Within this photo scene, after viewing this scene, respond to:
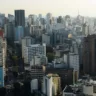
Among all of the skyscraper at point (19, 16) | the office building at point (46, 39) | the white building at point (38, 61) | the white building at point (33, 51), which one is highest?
the skyscraper at point (19, 16)

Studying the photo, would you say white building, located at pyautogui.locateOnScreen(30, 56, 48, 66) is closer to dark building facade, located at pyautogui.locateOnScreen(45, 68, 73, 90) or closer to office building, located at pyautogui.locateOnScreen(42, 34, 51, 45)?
dark building facade, located at pyautogui.locateOnScreen(45, 68, 73, 90)

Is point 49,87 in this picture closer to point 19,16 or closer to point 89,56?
point 89,56

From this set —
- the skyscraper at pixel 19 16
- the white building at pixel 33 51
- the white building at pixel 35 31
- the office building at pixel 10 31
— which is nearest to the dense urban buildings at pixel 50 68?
the white building at pixel 33 51

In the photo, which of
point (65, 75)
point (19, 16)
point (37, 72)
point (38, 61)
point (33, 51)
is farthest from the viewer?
point (19, 16)

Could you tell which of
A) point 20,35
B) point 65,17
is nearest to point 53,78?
point 20,35

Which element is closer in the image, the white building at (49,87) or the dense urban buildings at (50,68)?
the white building at (49,87)

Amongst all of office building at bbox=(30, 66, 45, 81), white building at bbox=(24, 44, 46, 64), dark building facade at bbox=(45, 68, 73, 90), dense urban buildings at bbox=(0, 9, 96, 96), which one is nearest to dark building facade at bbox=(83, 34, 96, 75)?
dense urban buildings at bbox=(0, 9, 96, 96)

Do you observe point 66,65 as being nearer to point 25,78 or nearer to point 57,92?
point 25,78

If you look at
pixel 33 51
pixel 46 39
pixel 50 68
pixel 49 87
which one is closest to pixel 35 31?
pixel 46 39

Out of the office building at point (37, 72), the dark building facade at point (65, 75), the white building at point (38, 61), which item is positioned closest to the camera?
the dark building facade at point (65, 75)

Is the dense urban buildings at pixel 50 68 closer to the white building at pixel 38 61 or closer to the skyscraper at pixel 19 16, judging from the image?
the white building at pixel 38 61
